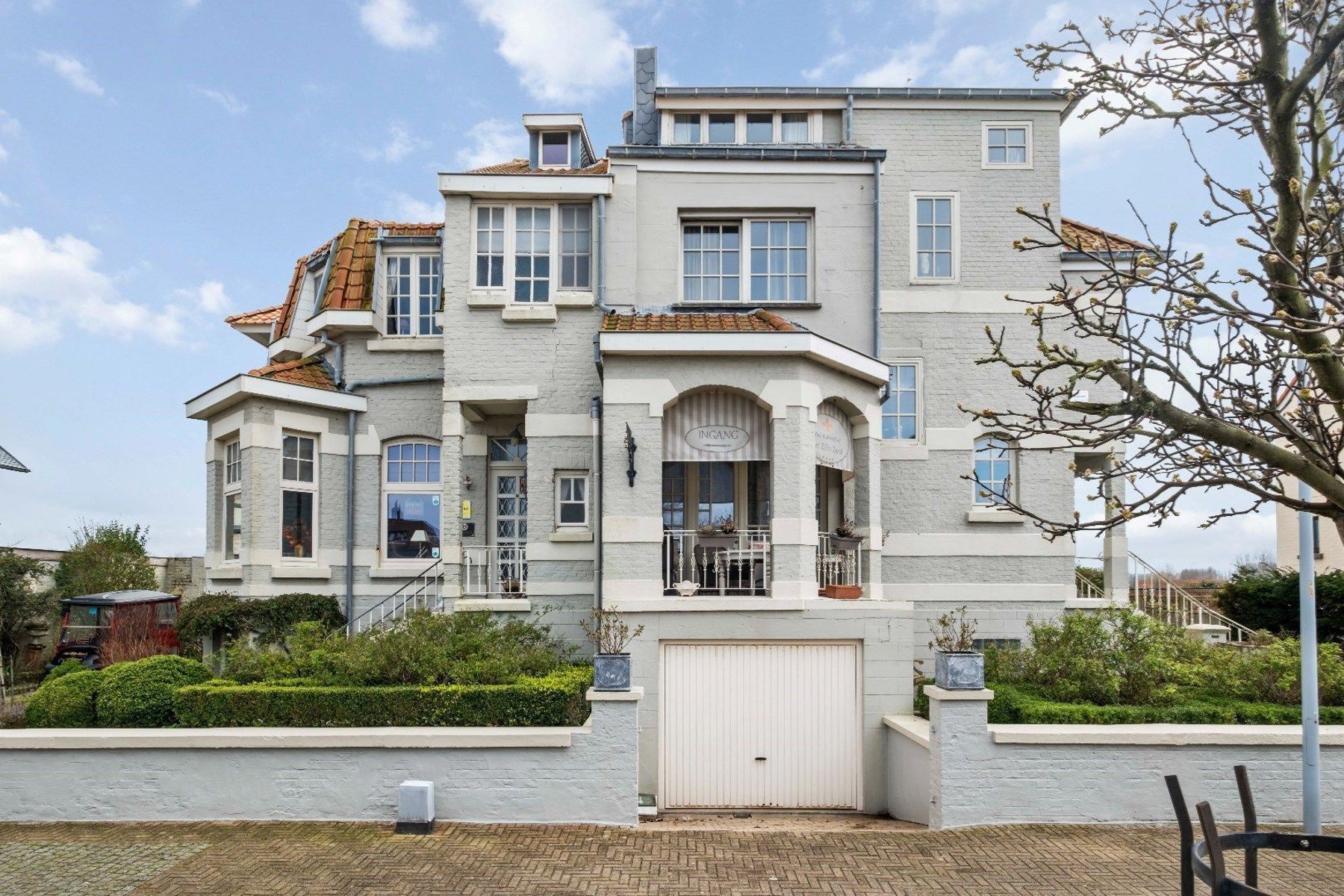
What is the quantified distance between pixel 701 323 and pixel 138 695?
7.79 meters

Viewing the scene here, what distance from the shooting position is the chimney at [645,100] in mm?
15438

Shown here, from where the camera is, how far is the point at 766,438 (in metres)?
12.2

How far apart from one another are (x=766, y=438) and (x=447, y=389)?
4730 millimetres

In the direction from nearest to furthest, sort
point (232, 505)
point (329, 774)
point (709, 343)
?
point (329, 774)
point (709, 343)
point (232, 505)

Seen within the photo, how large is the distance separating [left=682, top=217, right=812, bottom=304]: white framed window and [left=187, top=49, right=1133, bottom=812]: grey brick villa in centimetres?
4

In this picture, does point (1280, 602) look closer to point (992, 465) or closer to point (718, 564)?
point (992, 465)

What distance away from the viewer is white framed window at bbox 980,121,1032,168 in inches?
587

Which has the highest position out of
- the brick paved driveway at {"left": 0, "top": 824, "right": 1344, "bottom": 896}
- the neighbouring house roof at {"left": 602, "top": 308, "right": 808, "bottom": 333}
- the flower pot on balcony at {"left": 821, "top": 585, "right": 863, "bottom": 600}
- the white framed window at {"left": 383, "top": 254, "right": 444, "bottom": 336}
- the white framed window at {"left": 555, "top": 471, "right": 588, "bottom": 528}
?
the white framed window at {"left": 383, "top": 254, "right": 444, "bottom": 336}

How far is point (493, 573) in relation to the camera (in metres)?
14.0

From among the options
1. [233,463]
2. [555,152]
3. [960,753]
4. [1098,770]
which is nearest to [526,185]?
[555,152]

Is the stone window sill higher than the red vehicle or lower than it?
higher

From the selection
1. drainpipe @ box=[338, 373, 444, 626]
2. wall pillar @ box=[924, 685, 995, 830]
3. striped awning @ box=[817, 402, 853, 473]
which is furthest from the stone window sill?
drainpipe @ box=[338, 373, 444, 626]

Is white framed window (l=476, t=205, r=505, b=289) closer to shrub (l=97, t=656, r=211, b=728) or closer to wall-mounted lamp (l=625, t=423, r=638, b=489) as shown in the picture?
wall-mounted lamp (l=625, t=423, r=638, b=489)

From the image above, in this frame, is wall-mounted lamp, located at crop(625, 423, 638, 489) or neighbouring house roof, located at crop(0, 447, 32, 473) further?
neighbouring house roof, located at crop(0, 447, 32, 473)
